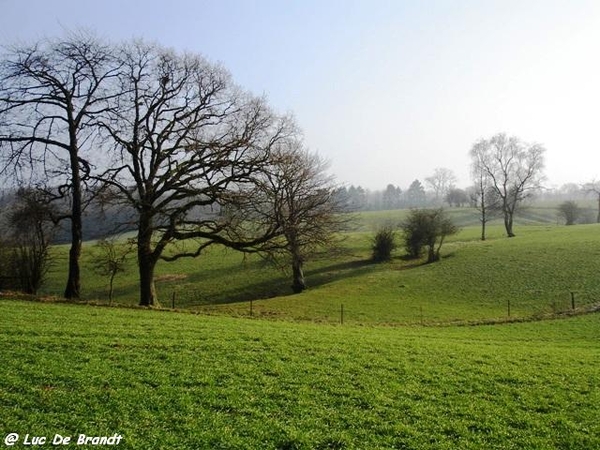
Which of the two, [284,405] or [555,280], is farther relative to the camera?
[555,280]

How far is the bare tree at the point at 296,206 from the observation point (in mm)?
28328

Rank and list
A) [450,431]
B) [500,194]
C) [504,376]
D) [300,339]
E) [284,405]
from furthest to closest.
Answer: [500,194] → [300,339] → [504,376] → [284,405] → [450,431]

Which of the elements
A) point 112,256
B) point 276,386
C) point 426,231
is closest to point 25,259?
point 112,256

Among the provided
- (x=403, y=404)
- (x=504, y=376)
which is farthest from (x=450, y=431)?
(x=504, y=376)

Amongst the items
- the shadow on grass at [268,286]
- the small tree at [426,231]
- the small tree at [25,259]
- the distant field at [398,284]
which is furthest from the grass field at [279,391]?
the small tree at [426,231]

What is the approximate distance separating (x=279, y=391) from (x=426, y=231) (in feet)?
163

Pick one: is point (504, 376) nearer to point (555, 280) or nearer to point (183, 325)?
point (183, 325)

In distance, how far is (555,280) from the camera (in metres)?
42.2

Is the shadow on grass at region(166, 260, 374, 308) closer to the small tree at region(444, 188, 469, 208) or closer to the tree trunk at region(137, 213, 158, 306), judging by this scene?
the tree trunk at region(137, 213, 158, 306)

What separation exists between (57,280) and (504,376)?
5339 centimetres

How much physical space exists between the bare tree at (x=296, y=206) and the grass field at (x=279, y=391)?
12.6m

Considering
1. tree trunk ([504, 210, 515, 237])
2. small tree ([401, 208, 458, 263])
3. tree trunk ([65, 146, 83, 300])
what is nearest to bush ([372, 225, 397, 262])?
small tree ([401, 208, 458, 263])

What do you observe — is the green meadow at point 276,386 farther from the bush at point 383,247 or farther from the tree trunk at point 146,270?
the bush at point 383,247

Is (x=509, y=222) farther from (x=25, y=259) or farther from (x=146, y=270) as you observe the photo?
(x=25, y=259)
